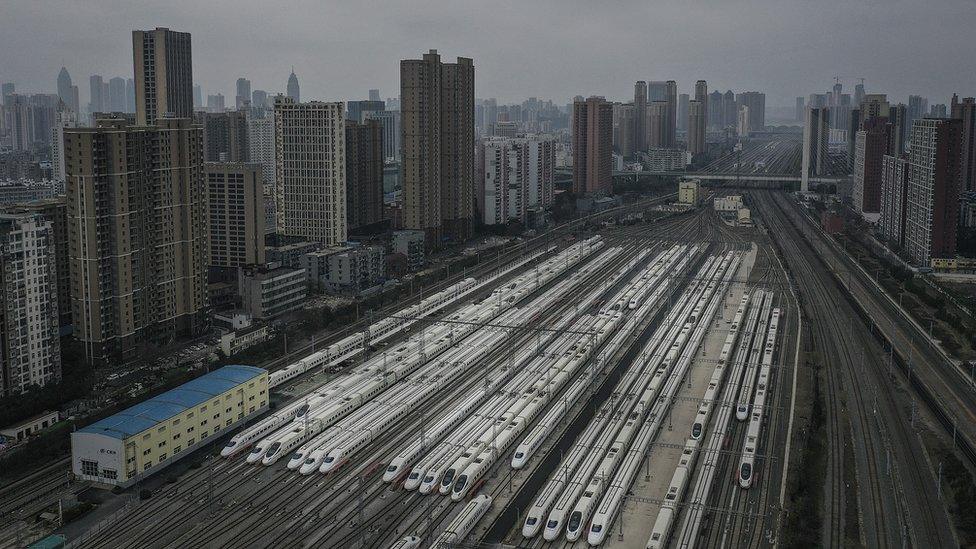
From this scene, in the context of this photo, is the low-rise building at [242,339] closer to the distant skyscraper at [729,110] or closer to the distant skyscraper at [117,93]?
the distant skyscraper at [117,93]

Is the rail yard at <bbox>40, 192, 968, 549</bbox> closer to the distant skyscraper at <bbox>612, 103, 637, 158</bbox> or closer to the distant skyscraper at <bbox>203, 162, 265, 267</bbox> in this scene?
the distant skyscraper at <bbox>203, 162, 265, 267</bbox>

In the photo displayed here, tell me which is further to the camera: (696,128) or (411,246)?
(696,128)

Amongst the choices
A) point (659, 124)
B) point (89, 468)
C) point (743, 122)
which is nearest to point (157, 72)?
point (89, 468)

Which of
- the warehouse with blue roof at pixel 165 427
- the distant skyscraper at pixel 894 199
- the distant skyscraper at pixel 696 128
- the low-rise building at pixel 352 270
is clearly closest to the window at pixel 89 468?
the warehouse with blue roof at pixel 165 427

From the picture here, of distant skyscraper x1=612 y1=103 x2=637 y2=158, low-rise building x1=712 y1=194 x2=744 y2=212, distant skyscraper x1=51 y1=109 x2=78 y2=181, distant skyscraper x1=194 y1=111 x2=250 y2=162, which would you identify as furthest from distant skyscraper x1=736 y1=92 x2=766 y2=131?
distant skyscraper x1=51 y1=109 x2=78 y2=181

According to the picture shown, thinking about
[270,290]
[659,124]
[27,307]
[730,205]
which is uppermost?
[659,124]

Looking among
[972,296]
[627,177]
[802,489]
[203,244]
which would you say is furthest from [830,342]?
[627,177]

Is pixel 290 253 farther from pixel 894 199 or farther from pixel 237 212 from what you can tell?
pixel 894 199

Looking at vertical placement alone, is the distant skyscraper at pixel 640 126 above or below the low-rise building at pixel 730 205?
above
